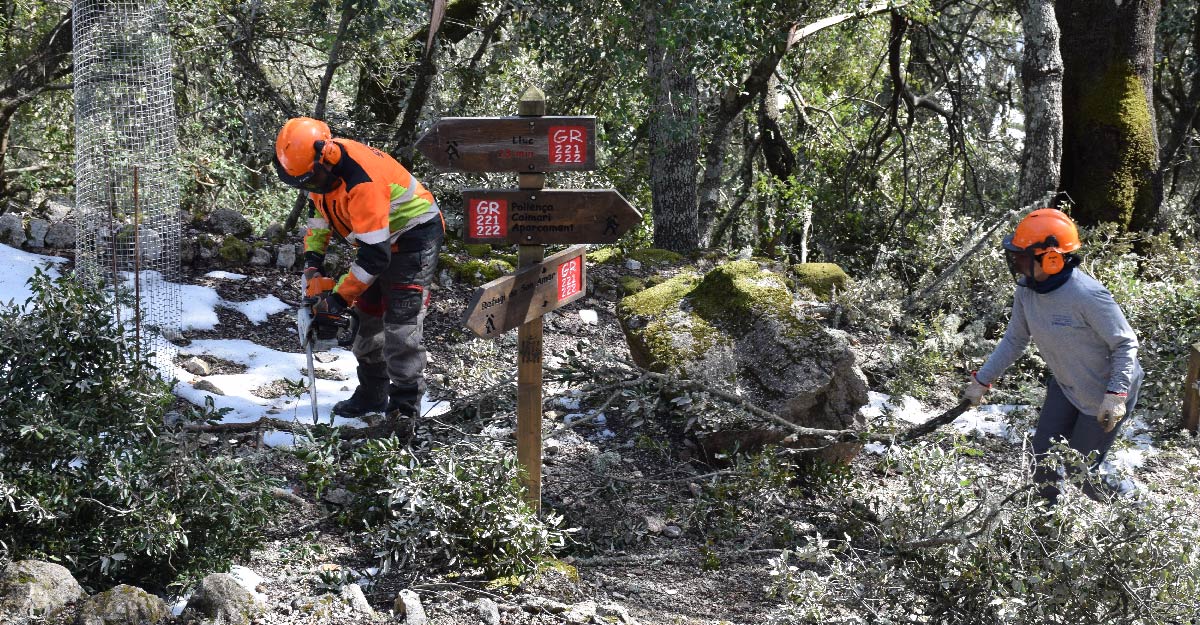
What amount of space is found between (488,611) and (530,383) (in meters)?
0.99

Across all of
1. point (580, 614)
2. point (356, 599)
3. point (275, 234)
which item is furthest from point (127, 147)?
point (580, 614)

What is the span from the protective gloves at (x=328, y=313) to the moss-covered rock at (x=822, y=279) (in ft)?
12.2

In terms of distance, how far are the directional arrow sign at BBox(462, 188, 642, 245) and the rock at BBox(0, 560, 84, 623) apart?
1.88m

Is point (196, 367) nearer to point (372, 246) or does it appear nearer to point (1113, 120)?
point (372, 246)

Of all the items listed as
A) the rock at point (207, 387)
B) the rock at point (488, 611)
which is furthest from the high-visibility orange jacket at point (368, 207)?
the rock at point (488, 611)

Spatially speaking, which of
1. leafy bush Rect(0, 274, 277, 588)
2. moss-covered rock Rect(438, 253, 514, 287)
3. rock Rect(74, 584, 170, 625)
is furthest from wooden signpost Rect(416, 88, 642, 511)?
moss-covered rock Rect(438, 253, 514, 287)

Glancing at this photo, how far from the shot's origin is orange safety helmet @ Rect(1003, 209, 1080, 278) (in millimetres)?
4164

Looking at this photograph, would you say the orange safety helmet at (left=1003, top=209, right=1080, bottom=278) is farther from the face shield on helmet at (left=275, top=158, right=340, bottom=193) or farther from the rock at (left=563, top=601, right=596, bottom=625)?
the face shield on helmet at (left=275, top=158, right=340, bottom=193)

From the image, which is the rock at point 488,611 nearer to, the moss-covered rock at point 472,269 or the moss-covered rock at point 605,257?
the moss-covered rock at point 472,269

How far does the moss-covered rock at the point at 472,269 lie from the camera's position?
8008 millimetres

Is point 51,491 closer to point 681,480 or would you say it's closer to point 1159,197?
point 681,480

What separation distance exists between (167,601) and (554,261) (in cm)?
194

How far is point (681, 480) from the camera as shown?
499 cm

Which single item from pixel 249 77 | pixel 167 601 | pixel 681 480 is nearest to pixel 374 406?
pixel 681 480
